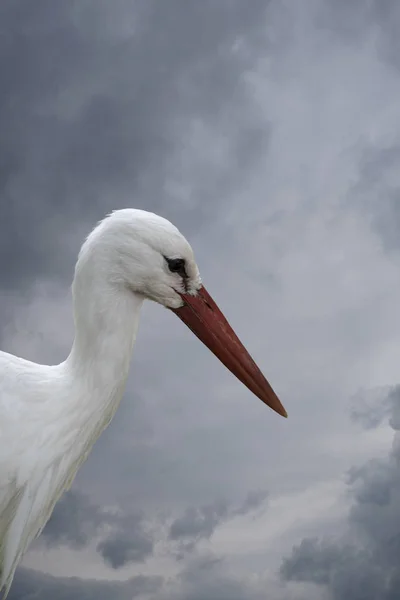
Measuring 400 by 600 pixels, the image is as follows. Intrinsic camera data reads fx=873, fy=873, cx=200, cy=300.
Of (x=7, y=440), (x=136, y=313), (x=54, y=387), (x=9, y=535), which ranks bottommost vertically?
(x=9, y=535)

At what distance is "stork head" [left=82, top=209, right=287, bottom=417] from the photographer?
5523mm

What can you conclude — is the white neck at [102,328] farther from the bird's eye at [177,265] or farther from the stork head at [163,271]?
the bird's eye at [177,265]

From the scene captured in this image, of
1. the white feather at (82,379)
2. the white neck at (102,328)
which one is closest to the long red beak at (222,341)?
the white feather at (82,379)

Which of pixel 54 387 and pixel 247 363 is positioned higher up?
pixel 247 363

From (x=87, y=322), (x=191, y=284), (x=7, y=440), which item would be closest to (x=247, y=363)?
(x=191, y=284)

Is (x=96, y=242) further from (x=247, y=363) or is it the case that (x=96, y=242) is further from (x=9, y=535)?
(x=9, y=535)

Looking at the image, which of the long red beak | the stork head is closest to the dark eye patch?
the stork head

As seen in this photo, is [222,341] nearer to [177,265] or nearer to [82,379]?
[177,265]

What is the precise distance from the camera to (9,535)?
5.79 meters

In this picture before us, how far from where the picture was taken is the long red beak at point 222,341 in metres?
5.93

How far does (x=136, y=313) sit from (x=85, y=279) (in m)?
0.41

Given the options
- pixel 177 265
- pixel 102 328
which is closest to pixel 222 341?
pixel 177 265

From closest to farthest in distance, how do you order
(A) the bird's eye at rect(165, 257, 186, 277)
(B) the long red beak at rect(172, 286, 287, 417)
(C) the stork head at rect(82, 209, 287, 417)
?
1. (C) the stork head at rect(82, 209, 287, 417)
2. (A) the bird's eye at rect(165, 257, 186, 277)
3. (B) the long red beak at rect(172, 286, 287, 417)

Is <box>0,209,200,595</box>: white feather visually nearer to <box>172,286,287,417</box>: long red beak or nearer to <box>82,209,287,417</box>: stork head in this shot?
<box>82,209,287,417</box>: stork head
